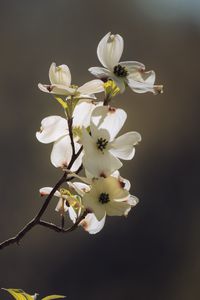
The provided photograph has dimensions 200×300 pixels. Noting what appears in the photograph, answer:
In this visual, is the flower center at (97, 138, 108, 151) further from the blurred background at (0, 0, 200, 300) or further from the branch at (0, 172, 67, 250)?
the blurred background at (0, 0, 200, 300)

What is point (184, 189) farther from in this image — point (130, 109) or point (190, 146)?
point (130, 109)

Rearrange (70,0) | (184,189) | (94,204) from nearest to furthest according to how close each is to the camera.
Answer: (94,204) → (70,0) → (184,189)

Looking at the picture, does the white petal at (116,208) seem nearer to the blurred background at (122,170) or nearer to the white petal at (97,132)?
the white petal at (97,132)

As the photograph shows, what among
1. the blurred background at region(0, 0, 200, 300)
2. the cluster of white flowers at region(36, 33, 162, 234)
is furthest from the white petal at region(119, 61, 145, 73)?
the blurred background at region(0, 0, 200, 300)

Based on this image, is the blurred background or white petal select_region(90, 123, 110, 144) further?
the blurred background

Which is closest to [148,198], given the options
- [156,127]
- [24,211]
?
[156,127]

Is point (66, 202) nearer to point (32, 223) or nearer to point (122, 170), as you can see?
point (32, 223)

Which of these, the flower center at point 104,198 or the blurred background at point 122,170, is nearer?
the flower center at point 104,198

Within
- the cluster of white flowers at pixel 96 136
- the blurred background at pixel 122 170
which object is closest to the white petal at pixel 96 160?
the cluster of white flowers at pixel 96 136
